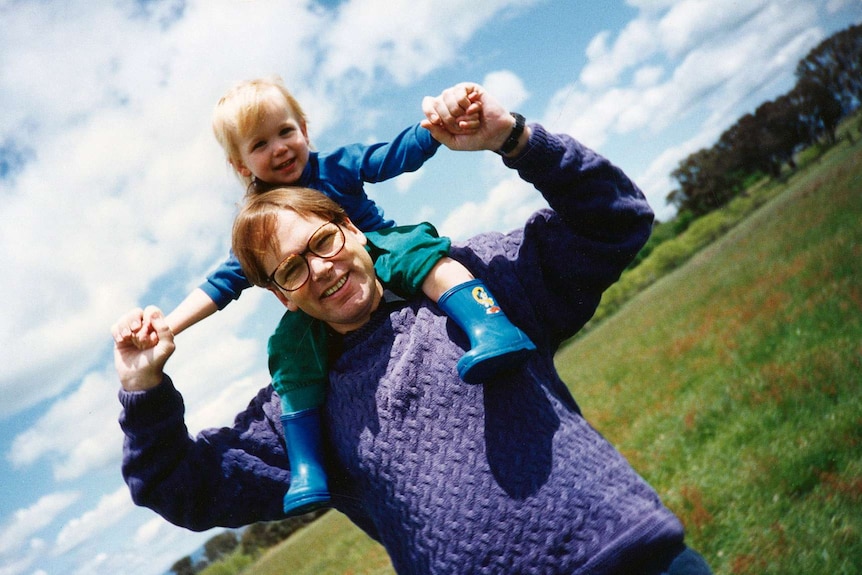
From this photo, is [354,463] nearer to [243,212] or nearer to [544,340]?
[544,340]

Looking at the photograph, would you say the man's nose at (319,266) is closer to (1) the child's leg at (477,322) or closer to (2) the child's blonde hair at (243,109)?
(1) the child's leg at (477,322)

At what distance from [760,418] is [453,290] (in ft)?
17.0

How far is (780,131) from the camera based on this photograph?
57.2 meters

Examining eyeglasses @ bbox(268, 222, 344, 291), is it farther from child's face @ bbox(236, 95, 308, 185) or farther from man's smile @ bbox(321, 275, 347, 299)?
child's face @ bbox(236, 95, 308, 185)

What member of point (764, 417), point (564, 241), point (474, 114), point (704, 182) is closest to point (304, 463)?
point (564, 241)

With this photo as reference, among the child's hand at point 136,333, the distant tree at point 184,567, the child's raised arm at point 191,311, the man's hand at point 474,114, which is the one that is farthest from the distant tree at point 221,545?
the man's hand at point 474,114

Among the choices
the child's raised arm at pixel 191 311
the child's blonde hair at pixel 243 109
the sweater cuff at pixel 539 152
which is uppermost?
the child's blonde hair at pixel 243 109

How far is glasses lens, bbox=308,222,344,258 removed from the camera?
1.96 m

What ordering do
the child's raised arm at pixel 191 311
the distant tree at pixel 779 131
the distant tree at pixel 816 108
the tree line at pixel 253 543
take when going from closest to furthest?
the child's raised arm at pixel 191 311 < the tree line at pixel 253 543 < the distant tree at pixel 816 108 < the distant tree at pixel 779 131

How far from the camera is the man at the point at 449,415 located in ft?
5.41

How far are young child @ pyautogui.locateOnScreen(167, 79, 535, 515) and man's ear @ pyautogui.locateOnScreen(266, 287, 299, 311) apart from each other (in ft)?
0.14

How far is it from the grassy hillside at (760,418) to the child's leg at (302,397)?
299 cm

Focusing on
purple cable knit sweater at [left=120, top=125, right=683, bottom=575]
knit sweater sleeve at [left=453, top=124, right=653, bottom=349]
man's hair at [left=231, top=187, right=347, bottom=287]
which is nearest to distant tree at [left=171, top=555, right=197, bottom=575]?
purple cable knit sweater at [left=120, top=125, right=683, bottom=575]

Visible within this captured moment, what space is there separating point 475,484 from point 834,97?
5813cm
